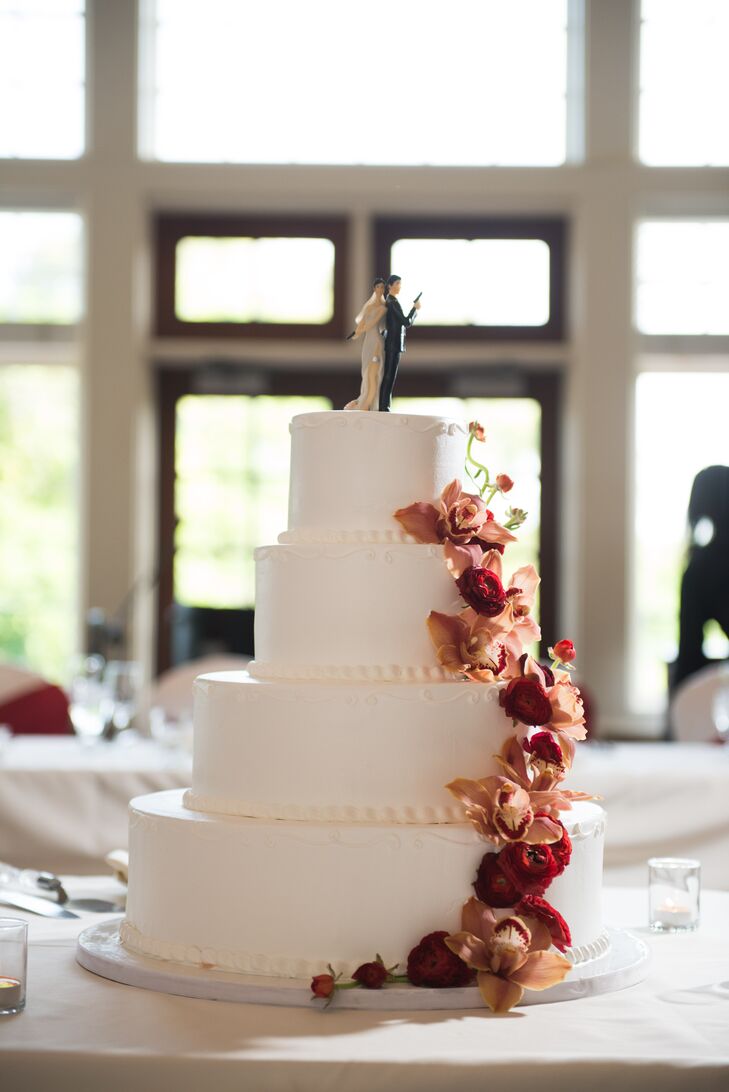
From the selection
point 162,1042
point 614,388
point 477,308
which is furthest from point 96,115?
point 162,1042

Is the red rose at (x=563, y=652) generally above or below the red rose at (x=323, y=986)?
above

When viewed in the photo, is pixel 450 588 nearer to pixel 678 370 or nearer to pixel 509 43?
pixel 678 370

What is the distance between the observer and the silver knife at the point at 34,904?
277 cm

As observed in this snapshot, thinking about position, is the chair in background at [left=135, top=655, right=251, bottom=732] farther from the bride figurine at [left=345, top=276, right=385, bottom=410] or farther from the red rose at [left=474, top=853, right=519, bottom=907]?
the red rose at [left=474, top=853, right=519, bottom=907]

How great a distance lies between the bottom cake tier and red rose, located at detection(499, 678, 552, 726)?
0.20 m

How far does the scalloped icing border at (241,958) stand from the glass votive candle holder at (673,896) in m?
0.28

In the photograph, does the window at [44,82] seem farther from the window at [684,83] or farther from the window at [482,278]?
the window at [684,83]

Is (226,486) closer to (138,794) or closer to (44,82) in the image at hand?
(44,82)

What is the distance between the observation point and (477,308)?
7.48 m

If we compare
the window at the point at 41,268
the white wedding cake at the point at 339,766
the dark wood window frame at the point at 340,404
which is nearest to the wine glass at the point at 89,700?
the white wedding cake at the point at 339,766

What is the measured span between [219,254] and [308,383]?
0.84 meters

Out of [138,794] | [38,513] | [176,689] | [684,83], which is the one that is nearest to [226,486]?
[38,513]

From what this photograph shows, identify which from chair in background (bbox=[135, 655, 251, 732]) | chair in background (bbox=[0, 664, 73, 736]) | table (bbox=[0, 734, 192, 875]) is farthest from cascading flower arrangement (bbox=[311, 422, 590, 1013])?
chair in background (bbox=[0, 664, 73, 736])

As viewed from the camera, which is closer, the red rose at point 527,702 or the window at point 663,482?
the red rose at point 527,702
